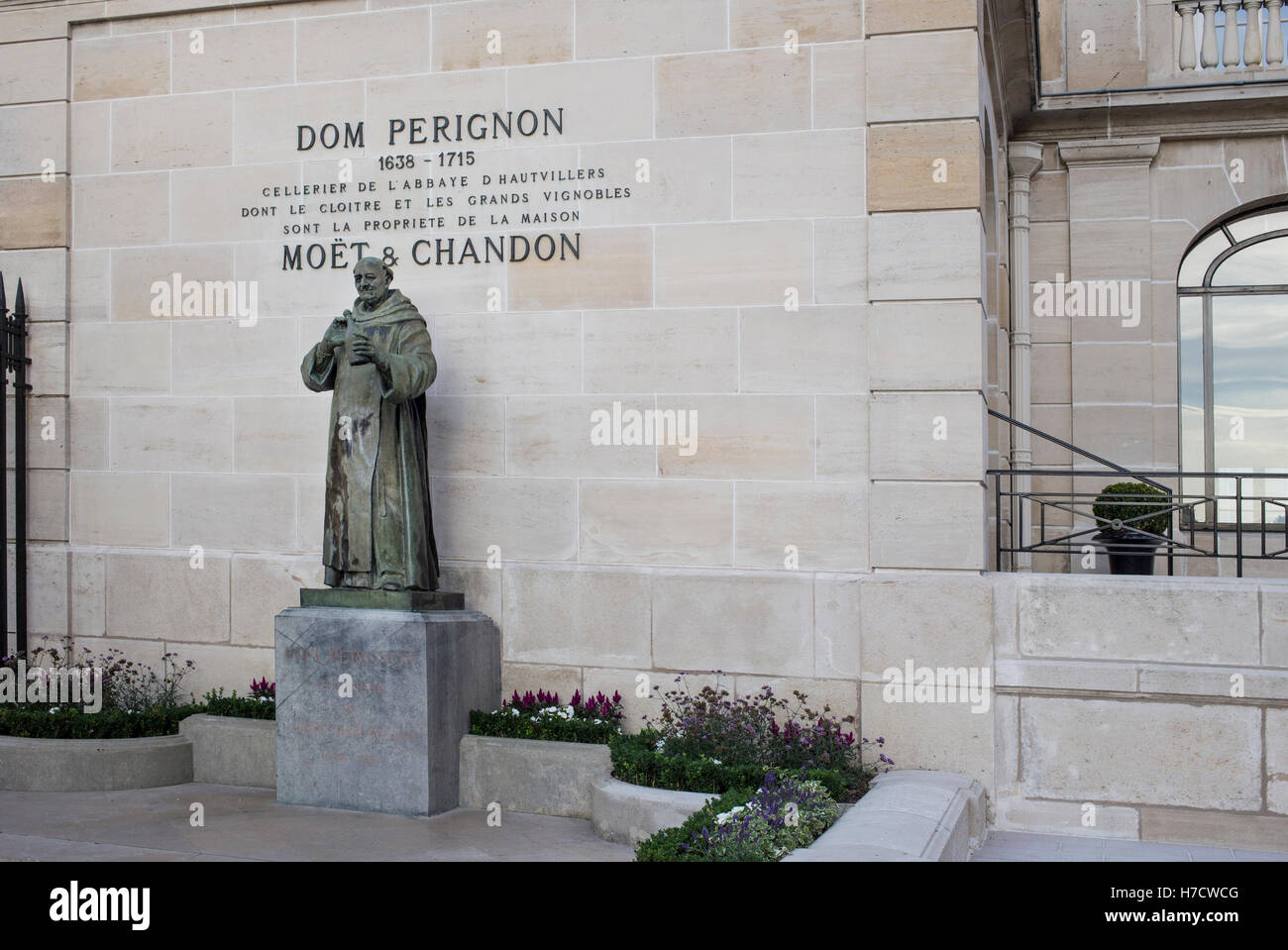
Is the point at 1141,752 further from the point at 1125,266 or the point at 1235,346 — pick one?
the point at 1235,346

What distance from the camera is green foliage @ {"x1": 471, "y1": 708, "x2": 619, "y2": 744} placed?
9.00 metres

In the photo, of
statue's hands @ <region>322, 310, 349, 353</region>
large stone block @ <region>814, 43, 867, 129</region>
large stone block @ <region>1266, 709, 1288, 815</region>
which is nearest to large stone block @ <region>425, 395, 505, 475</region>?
statue's hands @ <region>322, 310, 349, 353</region>

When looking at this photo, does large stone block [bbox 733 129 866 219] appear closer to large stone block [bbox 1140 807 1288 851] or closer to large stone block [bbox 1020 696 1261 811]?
large stone block [bbox 1020 696 1261 811]

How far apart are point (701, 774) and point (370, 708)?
2415 mm

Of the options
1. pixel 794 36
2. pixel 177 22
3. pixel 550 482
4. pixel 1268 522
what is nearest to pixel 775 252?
pixel 794 36

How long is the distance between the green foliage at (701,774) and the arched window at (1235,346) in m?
7.85

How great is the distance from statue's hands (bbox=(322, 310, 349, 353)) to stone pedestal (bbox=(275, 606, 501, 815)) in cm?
189

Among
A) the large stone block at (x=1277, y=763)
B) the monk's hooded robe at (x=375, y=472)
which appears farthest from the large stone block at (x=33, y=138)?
the large stone block at (x=1277, y=763)

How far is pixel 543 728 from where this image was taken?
905 centimetres

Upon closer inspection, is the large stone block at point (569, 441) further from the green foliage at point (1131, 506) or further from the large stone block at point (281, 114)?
the green foliage at point (1131, 506)

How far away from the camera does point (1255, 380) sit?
1409cm

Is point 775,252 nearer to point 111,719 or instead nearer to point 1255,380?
point 111,719

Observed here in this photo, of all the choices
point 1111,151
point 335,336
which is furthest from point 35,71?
point 1111,151

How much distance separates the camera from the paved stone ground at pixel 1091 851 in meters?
7.82
